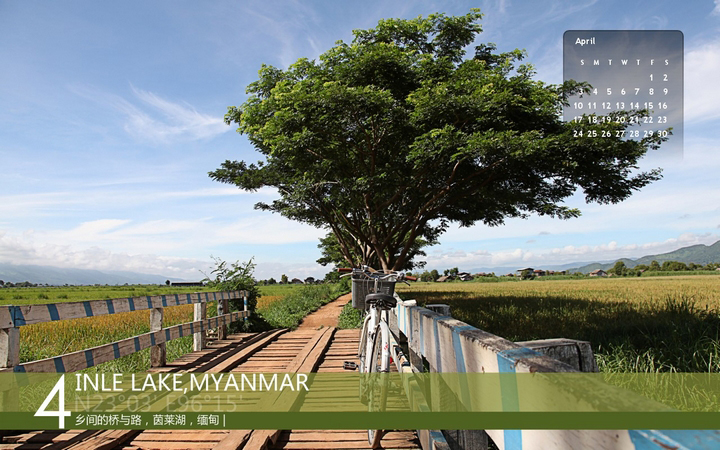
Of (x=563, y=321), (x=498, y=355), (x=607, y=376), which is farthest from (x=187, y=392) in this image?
(x=563, y=321)

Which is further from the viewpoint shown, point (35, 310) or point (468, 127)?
point (468, 127)

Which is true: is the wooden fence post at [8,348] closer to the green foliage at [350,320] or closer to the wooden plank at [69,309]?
the wooden plank at [69,309]

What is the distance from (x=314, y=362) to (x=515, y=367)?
5446 millimetres

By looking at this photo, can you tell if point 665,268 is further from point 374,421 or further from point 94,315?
point 94,315

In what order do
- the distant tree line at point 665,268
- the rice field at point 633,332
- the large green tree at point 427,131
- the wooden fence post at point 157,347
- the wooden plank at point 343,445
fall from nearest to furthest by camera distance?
1. the wooden plank at point 343,445
2. the rice field at point 633,332
3. the wooden fence post at point 157,347
4. the large green tree at point 427,131
5. the distant tree line at point 665,268

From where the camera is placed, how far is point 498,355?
5.99 feet

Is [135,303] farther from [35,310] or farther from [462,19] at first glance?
[462,19]

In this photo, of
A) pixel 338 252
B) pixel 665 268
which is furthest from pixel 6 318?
pixel 665 268

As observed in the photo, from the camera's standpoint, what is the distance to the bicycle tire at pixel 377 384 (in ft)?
11.9

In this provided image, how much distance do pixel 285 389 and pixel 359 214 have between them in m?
16.2

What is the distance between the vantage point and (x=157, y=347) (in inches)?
275

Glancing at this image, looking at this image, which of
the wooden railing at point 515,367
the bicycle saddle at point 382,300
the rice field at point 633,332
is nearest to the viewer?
the wooden railing at point 515,367

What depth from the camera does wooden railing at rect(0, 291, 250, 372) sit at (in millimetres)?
4012

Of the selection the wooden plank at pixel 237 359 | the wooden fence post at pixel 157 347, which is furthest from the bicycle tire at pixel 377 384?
the wooden fence post at pixel 157 347
